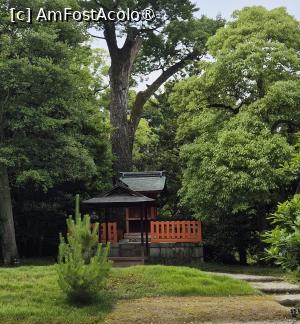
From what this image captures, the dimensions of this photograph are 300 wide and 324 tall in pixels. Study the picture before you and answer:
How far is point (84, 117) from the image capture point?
18031mm

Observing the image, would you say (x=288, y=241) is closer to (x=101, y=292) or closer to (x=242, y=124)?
(x=101, y=292)

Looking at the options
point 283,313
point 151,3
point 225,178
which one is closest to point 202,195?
point 225,178

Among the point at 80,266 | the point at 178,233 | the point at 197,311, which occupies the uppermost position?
the point at 178,233

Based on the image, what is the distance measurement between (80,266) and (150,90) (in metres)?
20.2

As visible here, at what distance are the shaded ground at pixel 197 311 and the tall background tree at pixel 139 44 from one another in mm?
15231

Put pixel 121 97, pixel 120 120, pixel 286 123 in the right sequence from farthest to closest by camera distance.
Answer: pixel 121 97, pixel 120 120, pixel 286 123

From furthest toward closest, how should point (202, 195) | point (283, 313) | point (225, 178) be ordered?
point (202, 195)
point (225, 178)
point (283, 313)

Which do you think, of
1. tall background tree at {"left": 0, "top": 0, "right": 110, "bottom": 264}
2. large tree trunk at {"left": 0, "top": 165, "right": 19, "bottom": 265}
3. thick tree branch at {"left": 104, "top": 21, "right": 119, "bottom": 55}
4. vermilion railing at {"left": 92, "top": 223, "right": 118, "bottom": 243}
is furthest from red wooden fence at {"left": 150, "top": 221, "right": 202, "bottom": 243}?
thick tree branch at {"left": 104, "top": 21, "right": 119, "bottom": 55}

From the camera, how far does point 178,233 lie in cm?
1764

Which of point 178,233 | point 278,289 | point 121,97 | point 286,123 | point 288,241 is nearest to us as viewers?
point 288,241

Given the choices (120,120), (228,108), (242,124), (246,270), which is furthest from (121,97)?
(246,270)

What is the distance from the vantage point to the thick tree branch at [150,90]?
27.6 metres

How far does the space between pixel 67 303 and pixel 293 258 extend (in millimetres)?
6279

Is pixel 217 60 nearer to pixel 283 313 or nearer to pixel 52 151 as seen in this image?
pixel 52 151
